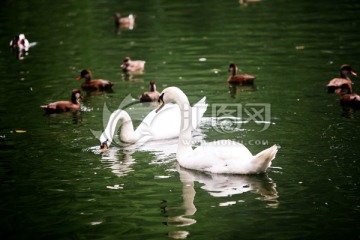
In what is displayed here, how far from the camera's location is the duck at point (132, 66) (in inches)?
716

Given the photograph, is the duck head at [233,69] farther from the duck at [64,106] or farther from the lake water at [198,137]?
the duck at [64,106]

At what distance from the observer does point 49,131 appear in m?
12.8

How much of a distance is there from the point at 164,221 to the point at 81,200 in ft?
4.51

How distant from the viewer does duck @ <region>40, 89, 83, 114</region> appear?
46.4 feet

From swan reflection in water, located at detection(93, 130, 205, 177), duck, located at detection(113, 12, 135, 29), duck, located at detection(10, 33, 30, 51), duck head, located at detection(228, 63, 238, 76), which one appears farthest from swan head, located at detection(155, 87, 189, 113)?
duck, located at detection(113, 12, 135, 29)

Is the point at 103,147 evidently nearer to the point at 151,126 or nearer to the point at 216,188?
the point at 151,126

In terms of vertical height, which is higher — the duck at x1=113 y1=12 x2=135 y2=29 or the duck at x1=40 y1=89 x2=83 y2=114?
the duck at x1=113 y1=12 x2=135 y2=29

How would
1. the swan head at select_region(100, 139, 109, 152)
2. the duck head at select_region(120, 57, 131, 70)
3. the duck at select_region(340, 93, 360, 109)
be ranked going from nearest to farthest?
the swan head at select_region(100, 139, 109, 152)
the duck at select_region(340, 93, 360, 109)
the duck head at select_region(120, 57, 131, 70)

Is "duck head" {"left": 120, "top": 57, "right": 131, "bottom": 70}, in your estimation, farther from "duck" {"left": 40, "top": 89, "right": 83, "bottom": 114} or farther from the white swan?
the white swan

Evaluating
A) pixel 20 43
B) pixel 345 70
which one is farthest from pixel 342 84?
pixel 20 43

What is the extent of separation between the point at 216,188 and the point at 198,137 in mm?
2887

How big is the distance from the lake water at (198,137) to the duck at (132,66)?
0.86 ft

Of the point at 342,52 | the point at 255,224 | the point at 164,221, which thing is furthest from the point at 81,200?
the point at 342,52

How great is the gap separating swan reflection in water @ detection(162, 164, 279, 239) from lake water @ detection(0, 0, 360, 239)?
0.03 meters
